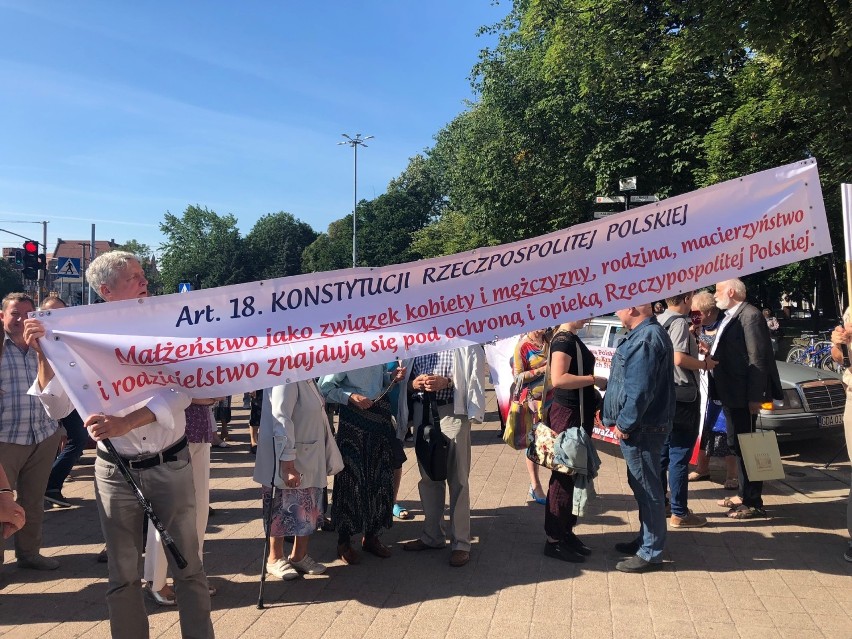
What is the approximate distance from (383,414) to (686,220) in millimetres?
2448

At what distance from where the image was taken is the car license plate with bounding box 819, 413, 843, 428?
7.72 m

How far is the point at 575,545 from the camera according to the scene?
4781mm

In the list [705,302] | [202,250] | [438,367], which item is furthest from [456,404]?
[202,250]

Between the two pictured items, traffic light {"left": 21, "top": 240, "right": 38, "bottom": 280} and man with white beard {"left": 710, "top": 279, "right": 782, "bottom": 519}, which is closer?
man with white beard {"left": 710, "top": 279, "right": 782, "bottom": 519}

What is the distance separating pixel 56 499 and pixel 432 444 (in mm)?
4064

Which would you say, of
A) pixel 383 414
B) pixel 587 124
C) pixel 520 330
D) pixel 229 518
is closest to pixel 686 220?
pixel 520 330

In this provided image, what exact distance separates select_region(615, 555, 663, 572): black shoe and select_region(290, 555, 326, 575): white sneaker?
2.05 meters

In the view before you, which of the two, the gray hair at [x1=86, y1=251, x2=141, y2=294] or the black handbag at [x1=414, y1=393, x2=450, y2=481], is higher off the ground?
the gray hair at [x1=86, y1=251, x2=141, y2=294]

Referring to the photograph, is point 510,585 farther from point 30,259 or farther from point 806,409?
point 30,259

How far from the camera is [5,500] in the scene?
2619mm

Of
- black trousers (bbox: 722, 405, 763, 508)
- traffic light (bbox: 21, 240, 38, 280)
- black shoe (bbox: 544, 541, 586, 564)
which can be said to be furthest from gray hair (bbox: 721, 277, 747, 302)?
traffic light (bbox: 21, 240, 38, 280)

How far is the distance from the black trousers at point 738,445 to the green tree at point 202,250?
250 feet

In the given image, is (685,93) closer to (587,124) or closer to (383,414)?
(587,124)

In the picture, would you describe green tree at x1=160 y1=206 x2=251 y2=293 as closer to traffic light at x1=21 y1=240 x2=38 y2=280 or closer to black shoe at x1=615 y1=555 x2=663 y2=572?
traffic light at x1=21 y1=240 x2=38 y2=280
